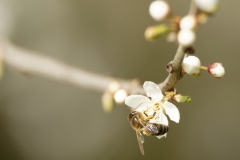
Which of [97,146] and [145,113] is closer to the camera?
[145,113]

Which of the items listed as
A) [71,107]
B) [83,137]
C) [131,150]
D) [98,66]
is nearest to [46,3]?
[98,66]

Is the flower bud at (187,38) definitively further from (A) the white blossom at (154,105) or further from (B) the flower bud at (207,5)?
(A) the white blossom at (154,105)

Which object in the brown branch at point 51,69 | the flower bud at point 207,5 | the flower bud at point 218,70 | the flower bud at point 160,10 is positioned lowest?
the flower bud at point 207,5

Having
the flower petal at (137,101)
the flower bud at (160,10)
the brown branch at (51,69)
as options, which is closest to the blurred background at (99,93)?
the brown branch at (51,69)

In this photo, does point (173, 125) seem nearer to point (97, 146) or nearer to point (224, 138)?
point (224, 138)

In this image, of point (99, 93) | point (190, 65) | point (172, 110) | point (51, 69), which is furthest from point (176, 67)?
point (99, 93)

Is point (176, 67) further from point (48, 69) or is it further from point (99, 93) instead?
point (99, 93)

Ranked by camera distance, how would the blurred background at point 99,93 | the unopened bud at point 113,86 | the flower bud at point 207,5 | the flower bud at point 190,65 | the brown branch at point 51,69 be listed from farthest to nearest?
the blurred background at point 99,93
the brown branch at point 51,69
the unopened bud at point 113,86
the flower bud at point 190,65
the flower bud at point 207,5
